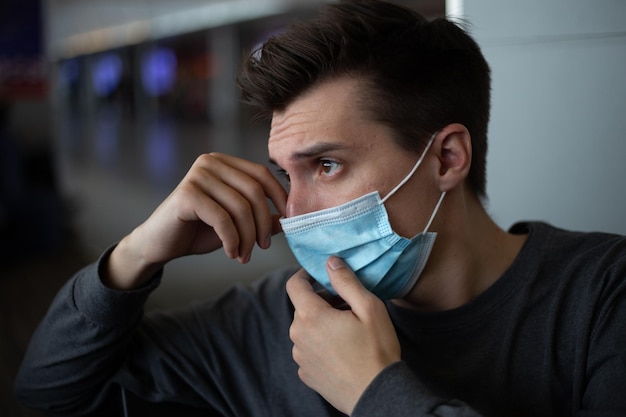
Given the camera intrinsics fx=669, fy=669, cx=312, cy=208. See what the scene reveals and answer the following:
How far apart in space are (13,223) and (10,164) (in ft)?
1.83

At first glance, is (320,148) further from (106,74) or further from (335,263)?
(106,74)

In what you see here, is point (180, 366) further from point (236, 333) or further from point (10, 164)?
point (10, 164)

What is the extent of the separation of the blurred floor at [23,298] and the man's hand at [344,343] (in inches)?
71.7

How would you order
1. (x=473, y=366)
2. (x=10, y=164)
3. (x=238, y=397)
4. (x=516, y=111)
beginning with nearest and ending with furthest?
(x=473, y=366) → (x=238, y=397) → (x=516, y=111) → (x=10, y=164)

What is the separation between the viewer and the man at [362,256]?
125cm

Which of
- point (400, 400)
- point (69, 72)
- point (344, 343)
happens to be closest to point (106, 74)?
point (69, 72)

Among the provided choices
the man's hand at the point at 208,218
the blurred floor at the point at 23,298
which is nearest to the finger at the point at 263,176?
the man's hand at the point at 208,218

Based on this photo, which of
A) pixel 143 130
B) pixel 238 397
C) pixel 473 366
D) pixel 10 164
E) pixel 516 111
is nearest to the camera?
pixel 473 366

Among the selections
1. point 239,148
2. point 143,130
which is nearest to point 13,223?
point 239,148

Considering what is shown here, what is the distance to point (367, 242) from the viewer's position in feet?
4.37

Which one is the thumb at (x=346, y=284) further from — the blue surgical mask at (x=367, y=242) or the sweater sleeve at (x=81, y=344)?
the sweater sleeve at (x=81, y=344)

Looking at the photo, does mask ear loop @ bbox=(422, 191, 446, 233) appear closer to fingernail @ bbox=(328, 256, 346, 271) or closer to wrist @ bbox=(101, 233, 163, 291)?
fingernail @ bbox=(328, 256, 346, 271)

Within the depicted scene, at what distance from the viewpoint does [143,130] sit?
65.0 feet

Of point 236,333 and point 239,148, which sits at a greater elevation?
point 236,333
